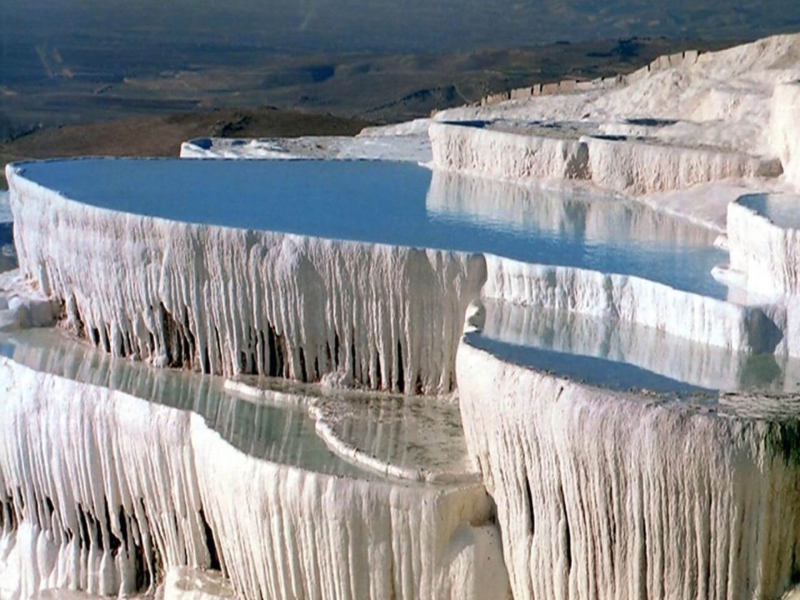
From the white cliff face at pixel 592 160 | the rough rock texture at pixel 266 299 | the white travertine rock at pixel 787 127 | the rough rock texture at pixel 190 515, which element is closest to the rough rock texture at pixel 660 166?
the white cliff face at pixel 592 160

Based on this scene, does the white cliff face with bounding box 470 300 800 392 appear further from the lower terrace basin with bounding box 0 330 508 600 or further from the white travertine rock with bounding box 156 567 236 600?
the white travertine rock with bounding box 156 567 236 600

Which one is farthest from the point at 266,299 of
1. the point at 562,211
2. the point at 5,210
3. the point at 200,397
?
the point at 5,210

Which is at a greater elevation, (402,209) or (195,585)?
(402,209)

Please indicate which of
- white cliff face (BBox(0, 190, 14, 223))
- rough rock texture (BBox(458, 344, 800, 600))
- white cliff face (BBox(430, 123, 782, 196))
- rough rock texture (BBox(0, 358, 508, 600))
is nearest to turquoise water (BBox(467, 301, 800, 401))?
rough rock texture (BBox(458, 344, 800, 600))

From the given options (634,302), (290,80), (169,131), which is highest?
(634,302)

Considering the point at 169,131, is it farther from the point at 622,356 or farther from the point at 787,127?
the point at 622,356

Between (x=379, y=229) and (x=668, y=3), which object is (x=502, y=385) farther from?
(x=668, y=3)
